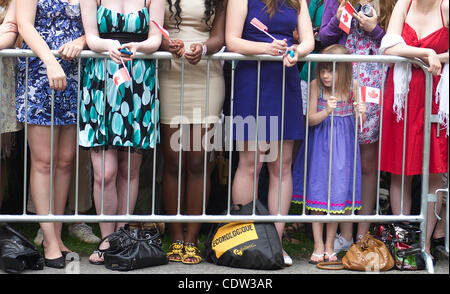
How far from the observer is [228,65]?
232 inches

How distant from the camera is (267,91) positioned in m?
5.43

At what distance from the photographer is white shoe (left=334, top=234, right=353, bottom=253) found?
5814 mm

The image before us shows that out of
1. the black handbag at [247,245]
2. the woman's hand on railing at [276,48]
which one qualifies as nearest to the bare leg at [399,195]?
the black handbag at [247,245]

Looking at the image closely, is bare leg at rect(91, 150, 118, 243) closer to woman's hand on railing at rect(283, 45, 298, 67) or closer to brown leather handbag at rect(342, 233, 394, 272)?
woman's hand on railing at rect(283, 45, 298, 67)

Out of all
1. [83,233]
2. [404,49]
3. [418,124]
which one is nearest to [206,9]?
[404,49]

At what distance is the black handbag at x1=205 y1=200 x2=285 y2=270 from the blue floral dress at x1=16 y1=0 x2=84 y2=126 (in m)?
1.35

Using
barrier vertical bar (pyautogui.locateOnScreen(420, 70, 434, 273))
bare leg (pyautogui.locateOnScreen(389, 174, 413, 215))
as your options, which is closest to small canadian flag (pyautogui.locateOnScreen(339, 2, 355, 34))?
barrier vertical bar (pyautogui.locateOnScreen(420, 70, 434, 273))

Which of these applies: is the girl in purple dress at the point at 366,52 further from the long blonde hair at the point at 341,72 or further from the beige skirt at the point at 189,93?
the beige skirt at the point at 189,93

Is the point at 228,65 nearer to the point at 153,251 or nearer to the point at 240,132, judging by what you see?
the point at 240,132

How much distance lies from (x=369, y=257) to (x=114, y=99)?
2.08m

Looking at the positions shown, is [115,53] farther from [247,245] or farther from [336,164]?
[336,164]

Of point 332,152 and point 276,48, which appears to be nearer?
point 276,48
